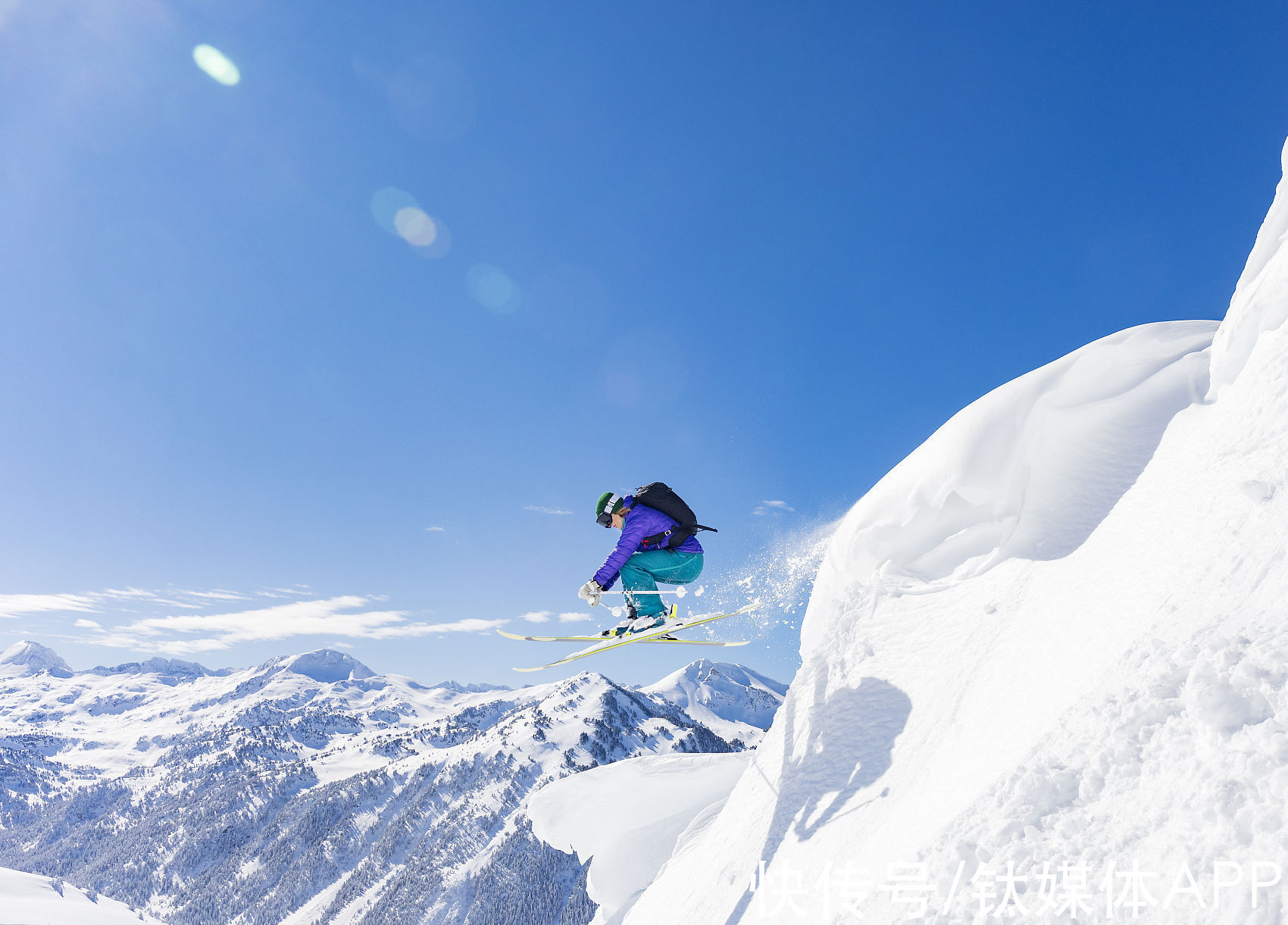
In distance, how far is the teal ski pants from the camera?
464 inches

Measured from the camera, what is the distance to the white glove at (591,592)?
11.1 m

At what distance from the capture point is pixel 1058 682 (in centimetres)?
479

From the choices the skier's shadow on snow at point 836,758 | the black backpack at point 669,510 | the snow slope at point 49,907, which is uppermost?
the black backpack at point 669,510

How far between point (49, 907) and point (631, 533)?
78.0m

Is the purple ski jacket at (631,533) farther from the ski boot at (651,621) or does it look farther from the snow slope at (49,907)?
the snow slope at (49,907)

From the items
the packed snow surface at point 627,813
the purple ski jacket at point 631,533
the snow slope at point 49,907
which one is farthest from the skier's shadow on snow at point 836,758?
the snow slope at point 49,907

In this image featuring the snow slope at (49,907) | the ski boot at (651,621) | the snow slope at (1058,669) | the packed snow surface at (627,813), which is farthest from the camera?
the snow slope at (49,907)

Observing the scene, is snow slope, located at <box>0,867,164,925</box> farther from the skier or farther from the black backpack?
the black backpack

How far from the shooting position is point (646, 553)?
38.7 ft

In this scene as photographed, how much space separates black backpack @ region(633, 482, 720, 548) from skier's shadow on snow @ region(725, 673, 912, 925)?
4.47 metres

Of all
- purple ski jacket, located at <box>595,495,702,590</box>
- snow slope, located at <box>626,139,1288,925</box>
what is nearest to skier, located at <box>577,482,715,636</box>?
purple ski jacket, located at <box>595,495,702,590</box>

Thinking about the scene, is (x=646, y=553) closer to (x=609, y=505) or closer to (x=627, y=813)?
(x=609, y=505)

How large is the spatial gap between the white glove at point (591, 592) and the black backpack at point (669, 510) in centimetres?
132

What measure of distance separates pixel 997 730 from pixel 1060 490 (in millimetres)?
3229
